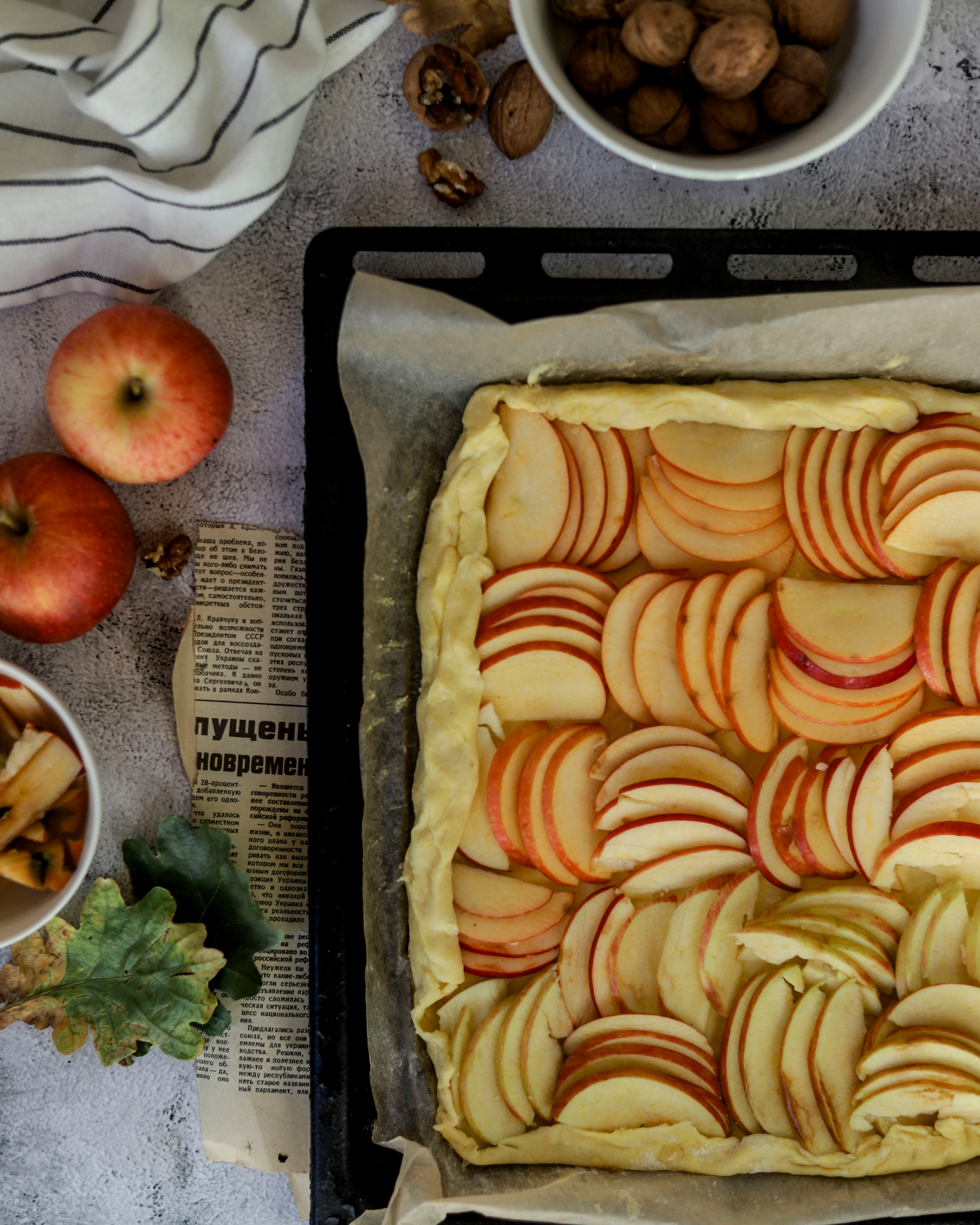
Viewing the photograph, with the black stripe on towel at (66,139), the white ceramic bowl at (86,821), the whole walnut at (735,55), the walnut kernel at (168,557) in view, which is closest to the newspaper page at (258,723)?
the walnut kernel at (168,557)

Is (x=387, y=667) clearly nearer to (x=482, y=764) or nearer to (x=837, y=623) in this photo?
(x=482, y=764)

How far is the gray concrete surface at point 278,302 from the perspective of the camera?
1720 millimetres

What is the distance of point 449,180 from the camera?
1.67m

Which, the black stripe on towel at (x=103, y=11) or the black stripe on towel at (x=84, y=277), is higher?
the black stripe on towel at (x=103, y=11)

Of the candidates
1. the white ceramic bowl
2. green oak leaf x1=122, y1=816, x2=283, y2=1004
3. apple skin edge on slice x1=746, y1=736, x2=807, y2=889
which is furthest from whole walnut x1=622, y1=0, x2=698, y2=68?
green oak leaf x1=122, y1=816, x2=283, y2=1004

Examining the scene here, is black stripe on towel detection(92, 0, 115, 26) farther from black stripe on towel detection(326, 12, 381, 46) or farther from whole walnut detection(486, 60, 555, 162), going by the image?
whole walnut detection(486, 60, 555, 162)

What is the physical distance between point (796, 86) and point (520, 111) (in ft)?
1.49

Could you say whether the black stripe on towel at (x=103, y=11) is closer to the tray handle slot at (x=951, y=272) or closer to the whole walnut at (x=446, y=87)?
the whole walnut at (x=446, y=87)

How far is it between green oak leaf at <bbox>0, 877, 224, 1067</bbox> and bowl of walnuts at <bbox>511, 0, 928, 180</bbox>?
148 cm

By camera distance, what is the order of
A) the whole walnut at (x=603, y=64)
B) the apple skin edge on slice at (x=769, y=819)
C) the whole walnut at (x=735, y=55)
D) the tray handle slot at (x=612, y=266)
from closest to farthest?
the whole walnut at (x=735, y=55), the whole walnut at (x=603, y=64), the apple skin edge on slice at (x=769, y=819), the tray handle slot at (x=612, y=266)

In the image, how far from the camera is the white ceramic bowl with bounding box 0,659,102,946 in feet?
4.91

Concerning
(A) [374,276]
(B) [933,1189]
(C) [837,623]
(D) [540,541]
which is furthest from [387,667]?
(B) [933,1189]

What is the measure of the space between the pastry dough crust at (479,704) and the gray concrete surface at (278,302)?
0.35 m

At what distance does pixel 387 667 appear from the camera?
1646 millimetres
